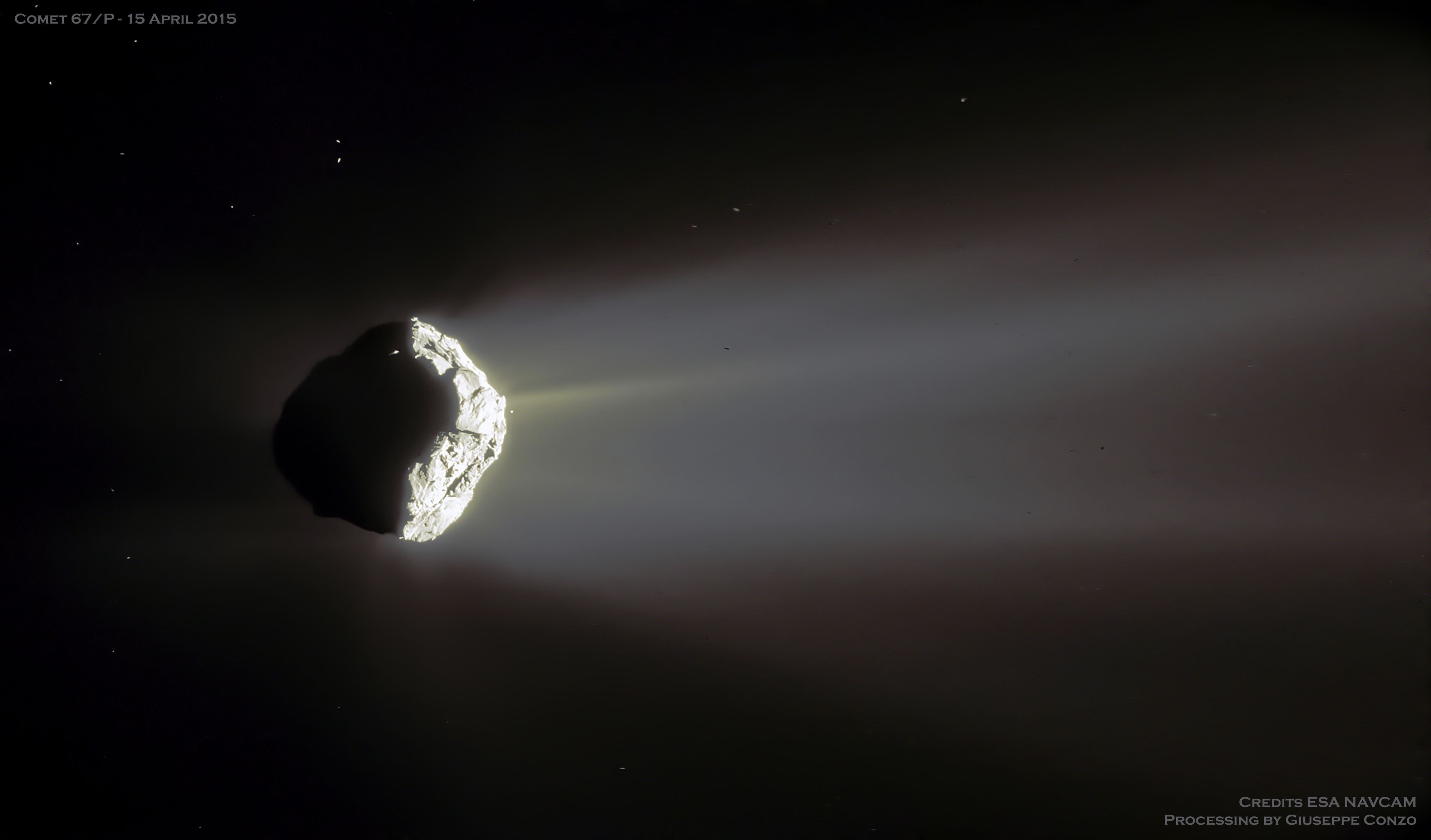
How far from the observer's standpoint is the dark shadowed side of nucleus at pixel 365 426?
25.6 inches

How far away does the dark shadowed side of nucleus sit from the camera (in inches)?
25.6

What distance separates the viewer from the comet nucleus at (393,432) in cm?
65

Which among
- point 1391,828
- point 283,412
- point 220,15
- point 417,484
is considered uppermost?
point 220,15

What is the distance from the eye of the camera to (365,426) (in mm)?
656

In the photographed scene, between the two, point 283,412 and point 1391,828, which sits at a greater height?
point 283,412

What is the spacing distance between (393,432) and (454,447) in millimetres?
73

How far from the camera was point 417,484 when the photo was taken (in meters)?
0.65

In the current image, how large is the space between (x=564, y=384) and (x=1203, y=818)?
104 cm

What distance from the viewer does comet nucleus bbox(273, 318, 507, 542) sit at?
0.65m

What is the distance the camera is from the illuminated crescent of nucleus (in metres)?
0.65

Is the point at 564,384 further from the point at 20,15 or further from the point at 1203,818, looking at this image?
the point at 1203,818

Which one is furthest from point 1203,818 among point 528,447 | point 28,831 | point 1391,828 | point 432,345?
point 28,831

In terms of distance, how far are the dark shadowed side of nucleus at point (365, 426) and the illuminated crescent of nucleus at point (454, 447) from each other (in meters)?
0.01

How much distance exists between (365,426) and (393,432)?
1.5 inches
